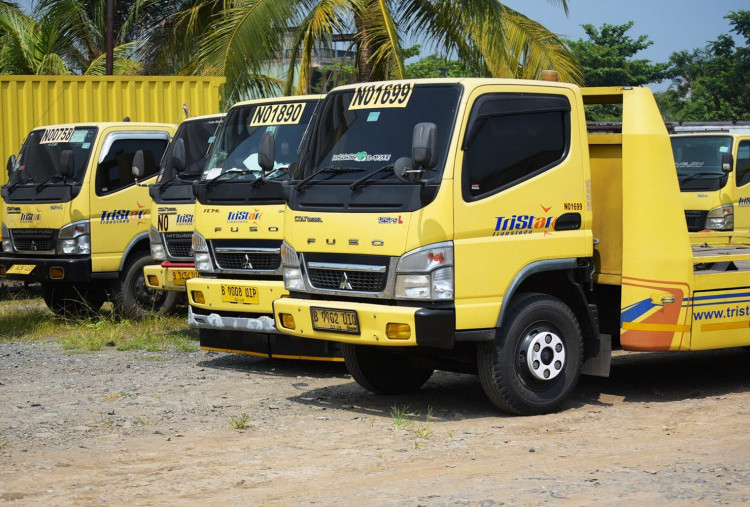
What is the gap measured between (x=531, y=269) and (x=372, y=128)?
1489 mm

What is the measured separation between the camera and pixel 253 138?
34.2ft

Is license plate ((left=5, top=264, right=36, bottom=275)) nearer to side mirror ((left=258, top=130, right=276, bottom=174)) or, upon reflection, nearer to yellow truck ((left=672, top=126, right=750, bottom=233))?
side mirror ((left=258, top=130, right=276, bottom=174))

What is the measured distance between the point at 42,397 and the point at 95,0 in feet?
67.9

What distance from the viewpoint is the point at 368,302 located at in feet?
25.5

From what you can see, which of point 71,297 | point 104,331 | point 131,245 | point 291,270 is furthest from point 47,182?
point 291,270

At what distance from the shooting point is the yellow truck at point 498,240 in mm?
7492

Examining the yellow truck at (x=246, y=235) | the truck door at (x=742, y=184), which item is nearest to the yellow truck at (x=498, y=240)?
the yellow truck at (x=246, y=235)

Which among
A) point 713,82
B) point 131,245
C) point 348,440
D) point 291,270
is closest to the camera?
point 348,440

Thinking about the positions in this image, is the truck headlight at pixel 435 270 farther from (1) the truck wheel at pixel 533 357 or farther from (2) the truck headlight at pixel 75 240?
(2) the truck headlight at pixel 75 240

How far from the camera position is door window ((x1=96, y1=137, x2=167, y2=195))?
13.0 meters

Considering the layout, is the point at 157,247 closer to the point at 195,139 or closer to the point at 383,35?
the point at 195,139

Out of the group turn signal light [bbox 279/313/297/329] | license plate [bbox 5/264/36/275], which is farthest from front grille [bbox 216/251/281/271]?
license plate [bbox 5/264/36/275]

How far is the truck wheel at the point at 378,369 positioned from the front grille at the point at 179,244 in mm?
3436

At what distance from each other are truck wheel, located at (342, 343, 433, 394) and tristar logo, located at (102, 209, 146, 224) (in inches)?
202
